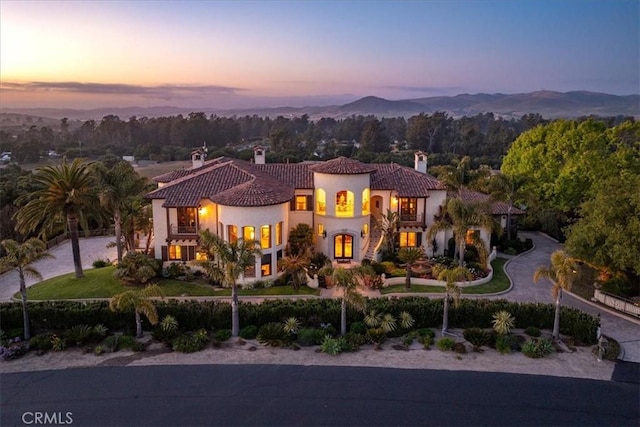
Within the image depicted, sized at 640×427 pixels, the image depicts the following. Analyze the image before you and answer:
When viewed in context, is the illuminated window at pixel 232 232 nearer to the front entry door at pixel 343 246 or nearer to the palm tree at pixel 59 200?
the front entry door at pixel 343 246

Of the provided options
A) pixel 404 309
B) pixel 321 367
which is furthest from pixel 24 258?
pixel 404 309

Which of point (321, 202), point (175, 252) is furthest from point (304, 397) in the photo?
point (321, 202)

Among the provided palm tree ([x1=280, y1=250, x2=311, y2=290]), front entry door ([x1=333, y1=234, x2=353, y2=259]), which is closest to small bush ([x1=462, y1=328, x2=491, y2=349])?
palm tree ([x1=280, y1=250, x2=311, y2=290])

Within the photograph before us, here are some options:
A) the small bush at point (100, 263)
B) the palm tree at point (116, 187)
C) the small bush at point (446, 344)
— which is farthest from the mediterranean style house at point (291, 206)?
the small bush at point (446, 344)

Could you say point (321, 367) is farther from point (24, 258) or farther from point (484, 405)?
point (24, 258)

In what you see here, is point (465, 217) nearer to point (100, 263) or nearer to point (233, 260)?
point (233, 260)

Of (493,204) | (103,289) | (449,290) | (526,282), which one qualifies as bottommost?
(526,282)
